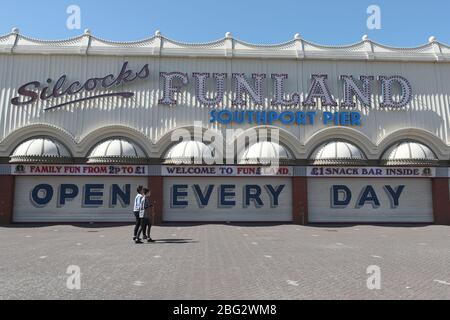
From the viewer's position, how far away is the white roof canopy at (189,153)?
22500 mm

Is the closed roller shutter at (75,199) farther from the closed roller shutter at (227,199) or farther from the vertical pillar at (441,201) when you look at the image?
the vertical pillar at (441,201)

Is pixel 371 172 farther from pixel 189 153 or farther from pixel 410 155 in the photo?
pixel 189 153

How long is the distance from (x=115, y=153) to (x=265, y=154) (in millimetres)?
9163

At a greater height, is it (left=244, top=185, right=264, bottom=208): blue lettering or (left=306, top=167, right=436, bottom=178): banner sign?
(left=306, top=167, right=436, bottom=178): banner sign

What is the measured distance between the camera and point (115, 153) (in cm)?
2234

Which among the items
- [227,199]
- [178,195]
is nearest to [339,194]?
[227,199]

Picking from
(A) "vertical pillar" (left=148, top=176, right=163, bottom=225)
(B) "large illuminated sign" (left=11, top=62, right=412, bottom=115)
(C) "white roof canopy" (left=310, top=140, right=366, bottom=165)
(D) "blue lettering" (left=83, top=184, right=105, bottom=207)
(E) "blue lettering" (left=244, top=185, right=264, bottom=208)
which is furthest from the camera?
(B) "large illuminated sign" (left=11, top=62, right=412, bottom=115)

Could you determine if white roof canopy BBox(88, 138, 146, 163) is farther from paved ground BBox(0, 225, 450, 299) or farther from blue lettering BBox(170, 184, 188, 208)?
paved ground BBox(0, 225, 450, 299)

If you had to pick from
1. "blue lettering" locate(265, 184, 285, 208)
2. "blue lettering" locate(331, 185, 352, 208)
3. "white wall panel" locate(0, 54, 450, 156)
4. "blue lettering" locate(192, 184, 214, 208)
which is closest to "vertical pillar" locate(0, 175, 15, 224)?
"white wall panel" locate(0, 54, 450, 156)

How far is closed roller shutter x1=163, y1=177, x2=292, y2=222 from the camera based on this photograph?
2359 centimetres

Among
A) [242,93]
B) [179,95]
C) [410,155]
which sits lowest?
[410,155]

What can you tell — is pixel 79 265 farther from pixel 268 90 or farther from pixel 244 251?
pixel 268 90

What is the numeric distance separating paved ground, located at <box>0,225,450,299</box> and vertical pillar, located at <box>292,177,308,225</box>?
7680 millimetres
